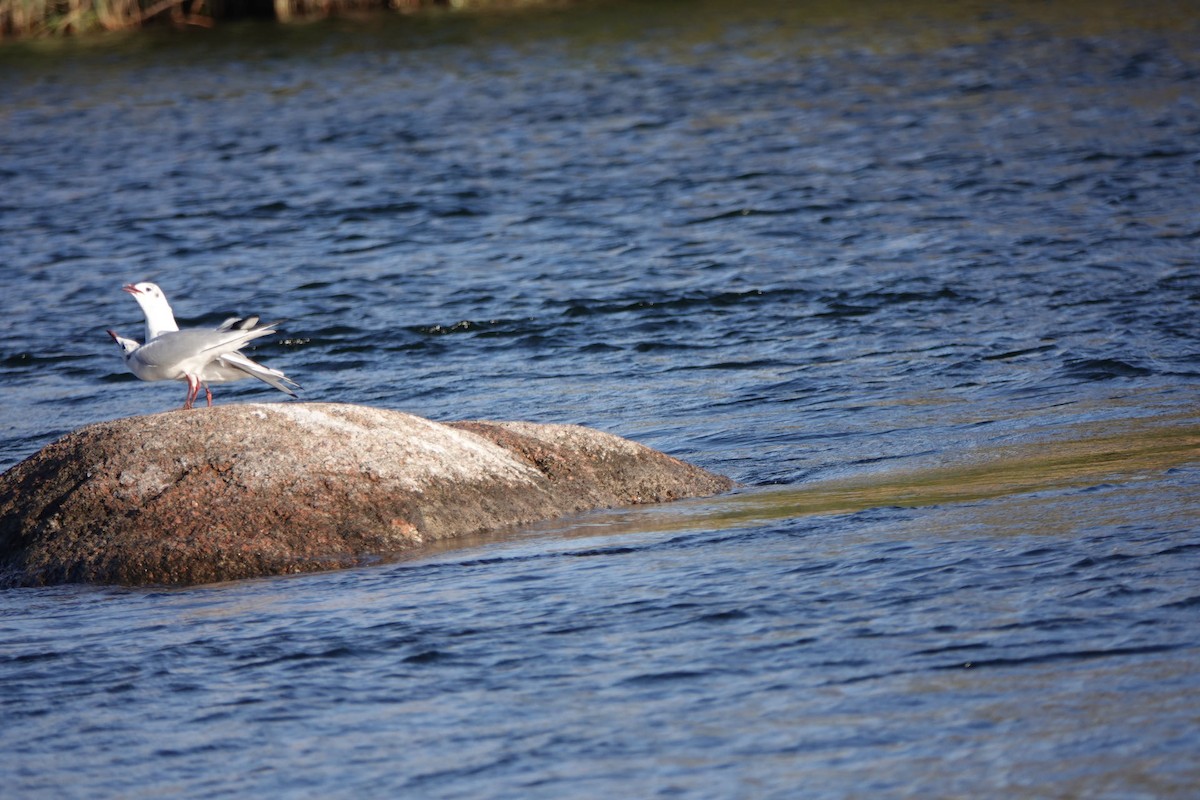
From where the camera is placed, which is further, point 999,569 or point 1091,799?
point 999,569

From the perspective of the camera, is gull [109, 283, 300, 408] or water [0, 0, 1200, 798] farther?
gull [109, 283, 300, 408]

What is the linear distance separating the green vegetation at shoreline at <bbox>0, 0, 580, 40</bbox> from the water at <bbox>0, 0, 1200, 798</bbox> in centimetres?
505

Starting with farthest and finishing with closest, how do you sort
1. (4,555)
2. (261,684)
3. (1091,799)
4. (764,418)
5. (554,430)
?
(764,418), (554,430), (4,555), (261,684), (1091,799)

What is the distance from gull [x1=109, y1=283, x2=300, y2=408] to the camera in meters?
8.53

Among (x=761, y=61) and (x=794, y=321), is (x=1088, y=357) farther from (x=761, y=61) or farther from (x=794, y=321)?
(x=761, y=61)

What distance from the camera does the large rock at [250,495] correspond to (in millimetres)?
7418

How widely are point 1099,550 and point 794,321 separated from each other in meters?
6.70

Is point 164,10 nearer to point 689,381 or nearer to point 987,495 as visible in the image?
point 689,381

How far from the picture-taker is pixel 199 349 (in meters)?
8.55

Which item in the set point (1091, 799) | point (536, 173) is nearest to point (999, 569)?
point (1091, 799)

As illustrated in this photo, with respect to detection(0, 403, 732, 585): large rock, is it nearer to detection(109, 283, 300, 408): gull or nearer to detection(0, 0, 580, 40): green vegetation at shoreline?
detection(109, 283, 300, 408): gull

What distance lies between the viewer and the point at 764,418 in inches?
411

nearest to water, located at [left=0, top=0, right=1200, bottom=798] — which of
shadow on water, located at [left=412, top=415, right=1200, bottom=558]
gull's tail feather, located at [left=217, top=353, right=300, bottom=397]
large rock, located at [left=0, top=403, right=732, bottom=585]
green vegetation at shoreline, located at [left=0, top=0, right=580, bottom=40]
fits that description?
shadow on water, located at [left=412, top=415, right=1200, bottom=558]

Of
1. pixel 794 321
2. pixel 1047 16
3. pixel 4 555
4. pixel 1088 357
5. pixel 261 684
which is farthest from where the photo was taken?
pixel 1047 16
